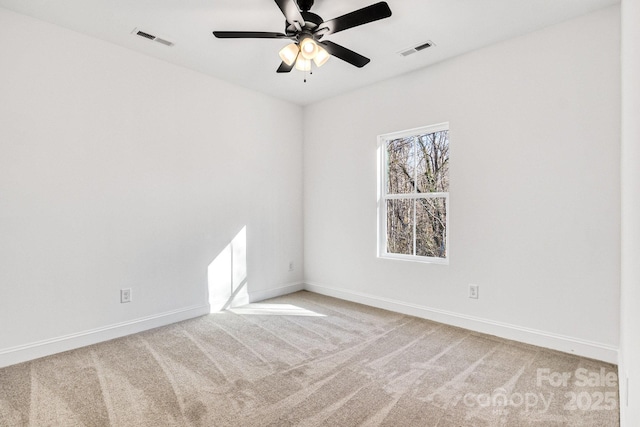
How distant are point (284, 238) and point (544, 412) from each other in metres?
3.32

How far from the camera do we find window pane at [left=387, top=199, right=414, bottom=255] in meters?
3.80

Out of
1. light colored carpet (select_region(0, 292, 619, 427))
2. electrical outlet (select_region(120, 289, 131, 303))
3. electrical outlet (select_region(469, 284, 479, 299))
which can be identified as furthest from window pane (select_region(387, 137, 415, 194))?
electrical outlet (select_region(120, 289, 131, 303))

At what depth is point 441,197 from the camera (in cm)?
351

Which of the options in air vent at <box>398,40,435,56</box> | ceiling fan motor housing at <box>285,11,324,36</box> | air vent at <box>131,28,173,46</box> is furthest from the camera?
air vent at <box>398,40,435,56</box>

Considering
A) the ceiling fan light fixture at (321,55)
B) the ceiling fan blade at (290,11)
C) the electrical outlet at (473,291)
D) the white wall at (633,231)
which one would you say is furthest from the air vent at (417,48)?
the electrical outlet at (473,291)

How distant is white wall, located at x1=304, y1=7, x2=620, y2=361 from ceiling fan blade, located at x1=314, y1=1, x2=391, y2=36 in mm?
1277

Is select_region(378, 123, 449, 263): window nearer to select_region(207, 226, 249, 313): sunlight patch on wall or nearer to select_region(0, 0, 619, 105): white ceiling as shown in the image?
select_region(0, 0, 619, 105): white ceiling

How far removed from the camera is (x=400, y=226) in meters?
3.89

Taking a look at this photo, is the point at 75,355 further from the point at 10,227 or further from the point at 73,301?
the point at 10,227

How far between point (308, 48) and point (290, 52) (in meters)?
0.18

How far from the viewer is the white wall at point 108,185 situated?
2.58 m

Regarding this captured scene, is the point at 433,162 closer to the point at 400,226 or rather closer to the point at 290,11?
the point at 400,226

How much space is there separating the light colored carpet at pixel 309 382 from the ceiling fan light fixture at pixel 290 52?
2.36 m

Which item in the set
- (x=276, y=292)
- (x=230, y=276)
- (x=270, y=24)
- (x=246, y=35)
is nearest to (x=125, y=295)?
(x=230, y=276)
